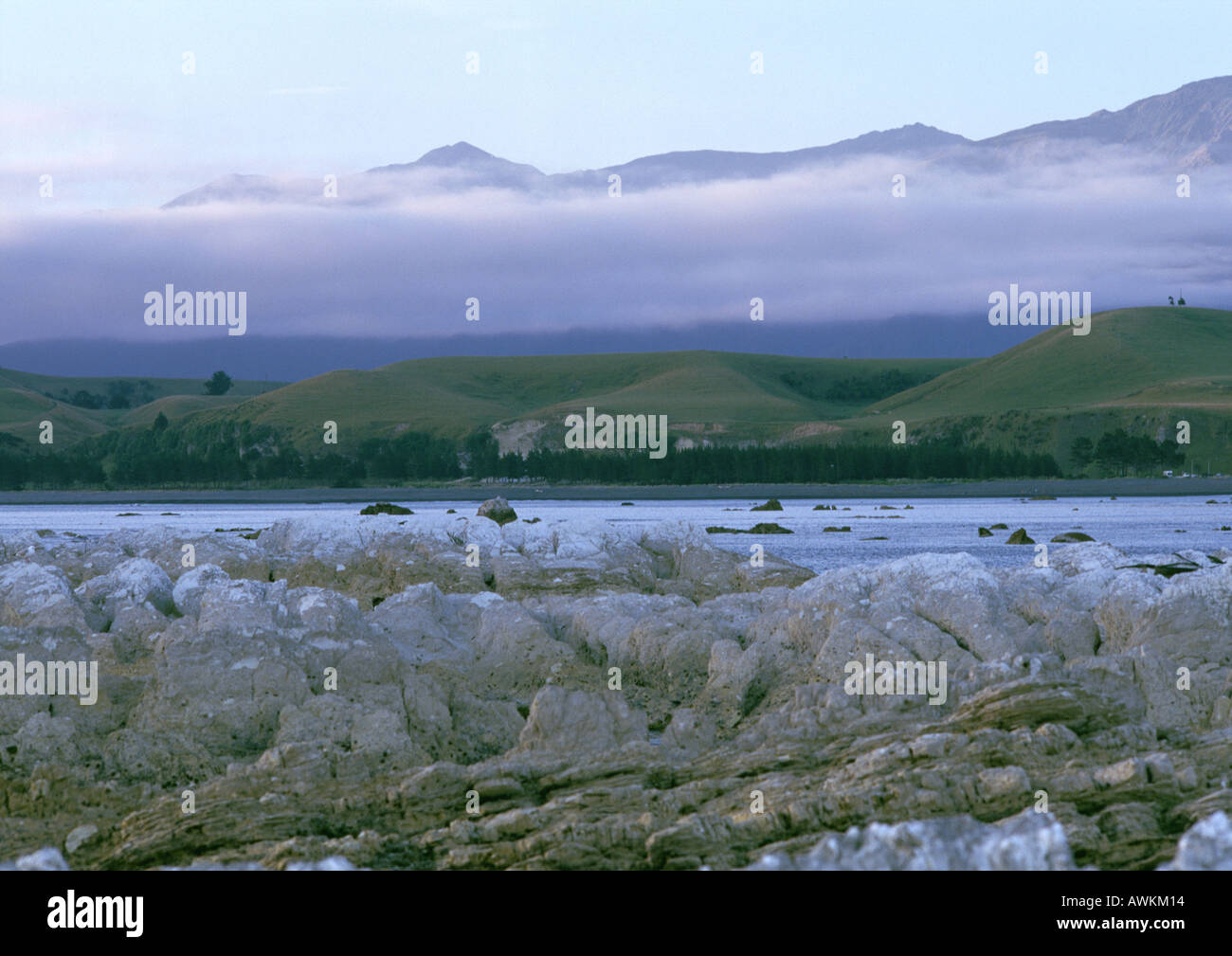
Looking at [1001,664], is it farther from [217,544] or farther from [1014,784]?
[217,544]

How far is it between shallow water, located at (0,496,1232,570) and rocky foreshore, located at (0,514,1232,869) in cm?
2242

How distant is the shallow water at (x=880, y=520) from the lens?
197 ft

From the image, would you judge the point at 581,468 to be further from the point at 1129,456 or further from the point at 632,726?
the point at 632,726

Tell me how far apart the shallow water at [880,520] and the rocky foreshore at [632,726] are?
883 inches

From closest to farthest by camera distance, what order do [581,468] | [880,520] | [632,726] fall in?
[632,726] → [880,520] → [581,468]

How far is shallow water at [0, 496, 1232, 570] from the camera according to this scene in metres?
60.1

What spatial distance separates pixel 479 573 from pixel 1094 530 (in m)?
57.7

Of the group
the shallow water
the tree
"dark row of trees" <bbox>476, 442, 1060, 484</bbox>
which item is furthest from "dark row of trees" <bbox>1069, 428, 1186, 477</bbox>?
the shallow water

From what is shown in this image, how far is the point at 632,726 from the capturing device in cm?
1468

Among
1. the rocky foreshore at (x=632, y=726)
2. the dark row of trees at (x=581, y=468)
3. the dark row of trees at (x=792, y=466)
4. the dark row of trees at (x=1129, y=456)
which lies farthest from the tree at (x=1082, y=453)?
the rocky foreshore at (x=632, y=726)

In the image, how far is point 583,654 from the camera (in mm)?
19375

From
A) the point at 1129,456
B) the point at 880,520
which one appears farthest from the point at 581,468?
the point at 880,520

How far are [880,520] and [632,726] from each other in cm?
8009
